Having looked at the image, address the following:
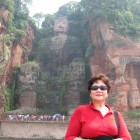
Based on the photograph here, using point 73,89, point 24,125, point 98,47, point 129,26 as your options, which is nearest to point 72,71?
point 73,89

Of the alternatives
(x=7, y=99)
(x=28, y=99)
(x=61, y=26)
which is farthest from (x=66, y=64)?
(x=7, y=99)

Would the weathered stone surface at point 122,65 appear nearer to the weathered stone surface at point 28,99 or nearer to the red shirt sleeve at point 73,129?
the weathered stone surface at point 28,99

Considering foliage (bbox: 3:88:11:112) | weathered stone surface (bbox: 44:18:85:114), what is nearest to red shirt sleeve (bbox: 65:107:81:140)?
foliage (bbox: 3:88:11:112)

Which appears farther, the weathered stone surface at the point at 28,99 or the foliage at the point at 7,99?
the weathered stone surface at the point at 28,99

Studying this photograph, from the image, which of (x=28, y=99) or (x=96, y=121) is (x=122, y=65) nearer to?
(x=28, y=99)

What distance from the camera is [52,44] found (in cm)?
Result: 4325

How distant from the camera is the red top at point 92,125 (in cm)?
314

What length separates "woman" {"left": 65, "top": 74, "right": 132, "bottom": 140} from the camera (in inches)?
124

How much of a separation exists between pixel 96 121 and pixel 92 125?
8 cm

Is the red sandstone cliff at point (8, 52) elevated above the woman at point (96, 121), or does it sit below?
above

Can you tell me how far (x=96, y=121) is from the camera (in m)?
3.21

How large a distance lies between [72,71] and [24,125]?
12.1 meters

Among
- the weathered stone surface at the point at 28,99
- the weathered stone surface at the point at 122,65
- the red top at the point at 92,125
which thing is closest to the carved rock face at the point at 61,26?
the weathered stone surface at the point at 122,65

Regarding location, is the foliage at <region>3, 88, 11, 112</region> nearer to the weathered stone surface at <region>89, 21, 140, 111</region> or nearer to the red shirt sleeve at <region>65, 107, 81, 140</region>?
the weathered stone surface at <region>89, 21, 140, 111</region>
